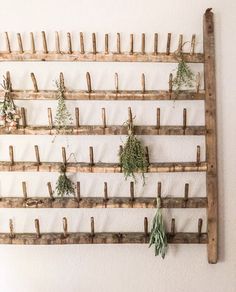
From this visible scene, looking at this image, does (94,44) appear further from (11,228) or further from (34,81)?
(11,228)

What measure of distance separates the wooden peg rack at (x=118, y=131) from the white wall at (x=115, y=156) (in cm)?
8

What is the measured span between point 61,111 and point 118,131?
0.49m

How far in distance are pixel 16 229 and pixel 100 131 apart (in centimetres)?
113

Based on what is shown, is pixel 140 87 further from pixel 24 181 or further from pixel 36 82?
pixel 24 181

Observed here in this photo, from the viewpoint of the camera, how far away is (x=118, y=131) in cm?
327

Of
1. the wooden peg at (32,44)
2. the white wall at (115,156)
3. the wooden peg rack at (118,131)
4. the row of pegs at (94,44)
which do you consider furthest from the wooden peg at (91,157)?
the wooden peg at (32,44)

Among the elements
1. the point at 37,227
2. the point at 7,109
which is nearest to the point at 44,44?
the point at 7,109

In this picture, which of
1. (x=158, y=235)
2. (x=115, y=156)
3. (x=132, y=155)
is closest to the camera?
(x=132, y=155)

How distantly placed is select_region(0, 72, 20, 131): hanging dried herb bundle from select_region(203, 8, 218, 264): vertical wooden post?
157 cm

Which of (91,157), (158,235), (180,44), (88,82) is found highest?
(180,44)

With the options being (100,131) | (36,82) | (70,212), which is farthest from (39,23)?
(70,212)

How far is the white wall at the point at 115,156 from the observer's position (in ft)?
10.9

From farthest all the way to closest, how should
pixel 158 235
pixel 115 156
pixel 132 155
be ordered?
1. pixel 115 156
2. pixel 158 235
3. pixel 132 155

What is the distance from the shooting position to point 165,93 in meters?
3.27
